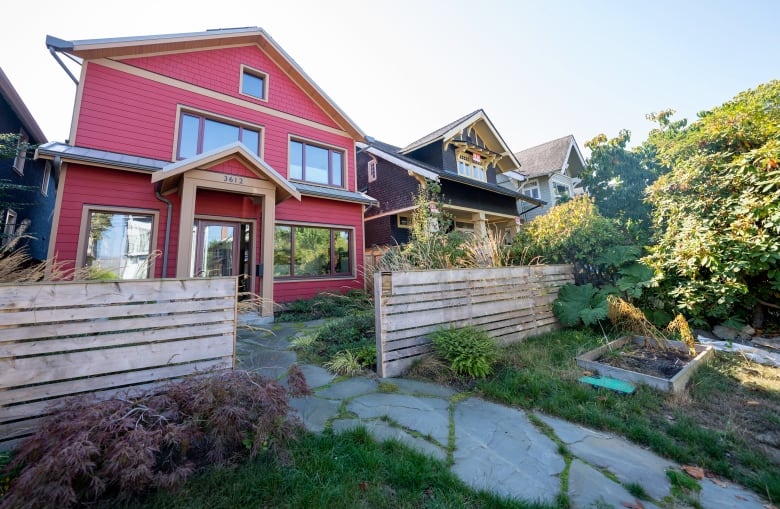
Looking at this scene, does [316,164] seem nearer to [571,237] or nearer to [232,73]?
[232,73]

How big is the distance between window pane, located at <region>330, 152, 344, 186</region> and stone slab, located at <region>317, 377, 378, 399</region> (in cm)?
748

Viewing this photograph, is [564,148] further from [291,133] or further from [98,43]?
[98,43]

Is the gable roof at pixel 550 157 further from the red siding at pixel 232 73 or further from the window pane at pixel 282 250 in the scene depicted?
the window pane at pixel 282 250

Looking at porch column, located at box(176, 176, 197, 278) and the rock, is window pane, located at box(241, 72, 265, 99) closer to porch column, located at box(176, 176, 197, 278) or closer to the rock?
porch column, located at box(176, 176, 197, 278)

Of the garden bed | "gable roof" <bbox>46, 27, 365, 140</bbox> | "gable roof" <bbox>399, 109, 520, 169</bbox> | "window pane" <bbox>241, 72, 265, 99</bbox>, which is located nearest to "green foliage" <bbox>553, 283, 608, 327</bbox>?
the garden bed

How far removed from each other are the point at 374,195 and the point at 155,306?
11.3m

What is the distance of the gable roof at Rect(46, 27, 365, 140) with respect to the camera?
6113mm

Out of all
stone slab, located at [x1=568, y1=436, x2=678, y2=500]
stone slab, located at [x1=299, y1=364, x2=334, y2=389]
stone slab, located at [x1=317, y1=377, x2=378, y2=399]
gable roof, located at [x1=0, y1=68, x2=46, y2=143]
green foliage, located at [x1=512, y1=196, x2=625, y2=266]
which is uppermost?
gable roof, located at [x1=0, y1=68, x2=46, y2=143]

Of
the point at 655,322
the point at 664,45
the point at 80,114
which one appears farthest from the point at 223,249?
the point at 664,45

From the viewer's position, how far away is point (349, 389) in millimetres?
3098

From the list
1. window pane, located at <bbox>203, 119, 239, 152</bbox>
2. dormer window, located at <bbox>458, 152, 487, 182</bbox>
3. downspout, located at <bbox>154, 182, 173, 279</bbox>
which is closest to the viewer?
downspout, located at <bbox>154, 182, 173, 279</bbox>

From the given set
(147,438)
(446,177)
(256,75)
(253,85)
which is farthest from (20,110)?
(446,177)

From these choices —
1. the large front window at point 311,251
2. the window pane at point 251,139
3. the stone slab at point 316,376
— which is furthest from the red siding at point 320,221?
the stone slab at point 316,376

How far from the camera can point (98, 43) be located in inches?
243
